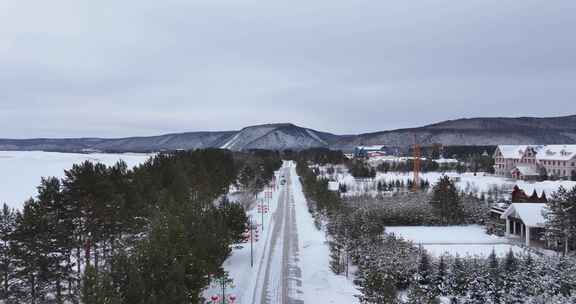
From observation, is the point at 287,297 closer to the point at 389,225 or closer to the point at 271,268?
the point at 271,268

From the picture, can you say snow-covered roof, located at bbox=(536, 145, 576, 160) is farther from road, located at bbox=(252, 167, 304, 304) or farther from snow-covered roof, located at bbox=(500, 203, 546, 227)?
road, located at bbox=(252, 167, 304, 304)

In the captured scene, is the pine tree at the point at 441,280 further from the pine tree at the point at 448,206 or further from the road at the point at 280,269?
the pine tree at the point at 448,206

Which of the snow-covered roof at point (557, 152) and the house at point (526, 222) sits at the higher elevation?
the snow-covered roof at point (557, 152)

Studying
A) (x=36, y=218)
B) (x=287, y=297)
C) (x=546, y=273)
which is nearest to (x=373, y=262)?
(x=287, y=297)

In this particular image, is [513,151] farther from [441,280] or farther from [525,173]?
[441,280]

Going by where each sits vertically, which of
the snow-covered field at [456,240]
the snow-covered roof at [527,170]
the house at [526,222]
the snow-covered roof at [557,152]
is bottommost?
the snow-covered field at [456,240]

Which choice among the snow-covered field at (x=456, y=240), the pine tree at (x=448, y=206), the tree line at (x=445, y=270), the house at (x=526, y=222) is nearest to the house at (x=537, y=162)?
the pine tree at (x=448, y=206)
